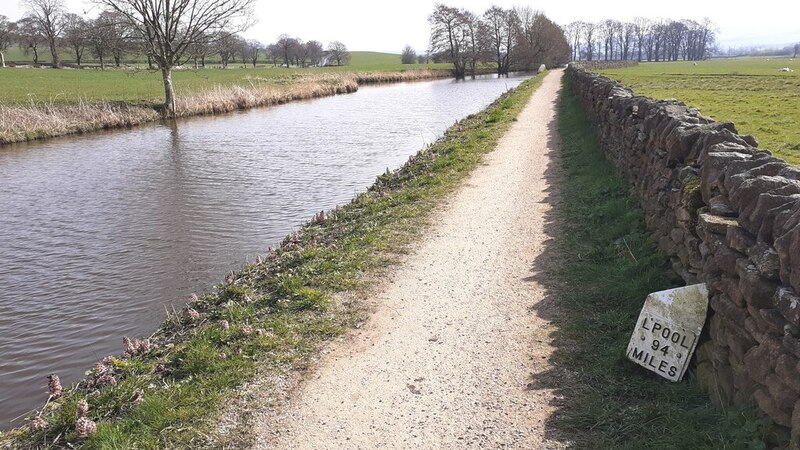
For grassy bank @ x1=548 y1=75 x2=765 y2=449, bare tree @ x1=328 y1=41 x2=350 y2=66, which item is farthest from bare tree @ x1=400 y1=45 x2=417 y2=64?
grassy bank @ x1=548 y1=75 x2=765 y2=449

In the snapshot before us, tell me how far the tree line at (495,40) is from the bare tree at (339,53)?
1296 inches

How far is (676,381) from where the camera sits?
4.32 metres

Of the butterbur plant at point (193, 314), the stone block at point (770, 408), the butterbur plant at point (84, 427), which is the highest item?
the stone block at point (770, 408)

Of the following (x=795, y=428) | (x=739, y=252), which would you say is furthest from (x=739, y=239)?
(x=795, y=428)

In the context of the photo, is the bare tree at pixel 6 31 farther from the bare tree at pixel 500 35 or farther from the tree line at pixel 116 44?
the bare tree at pixel 500 35

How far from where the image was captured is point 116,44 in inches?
1189

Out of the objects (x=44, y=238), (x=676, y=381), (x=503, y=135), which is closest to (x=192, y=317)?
(x=676, y=381)

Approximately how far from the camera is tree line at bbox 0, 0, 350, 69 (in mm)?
29844

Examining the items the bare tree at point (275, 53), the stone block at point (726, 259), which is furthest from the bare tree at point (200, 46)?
the bare tree at point (275, 53)

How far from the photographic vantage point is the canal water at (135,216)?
6.89 m

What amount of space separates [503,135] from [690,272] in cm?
1332

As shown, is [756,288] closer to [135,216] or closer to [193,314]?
[193,314]

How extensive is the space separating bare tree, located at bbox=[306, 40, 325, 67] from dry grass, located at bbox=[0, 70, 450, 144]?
68222 millimetres

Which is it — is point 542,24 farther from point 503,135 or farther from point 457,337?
point 457,337
